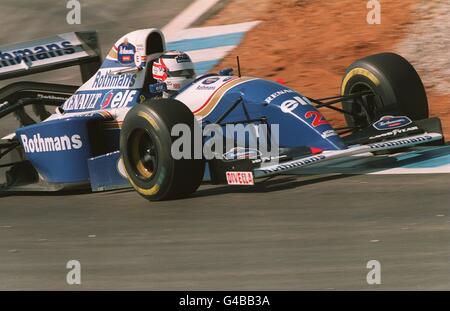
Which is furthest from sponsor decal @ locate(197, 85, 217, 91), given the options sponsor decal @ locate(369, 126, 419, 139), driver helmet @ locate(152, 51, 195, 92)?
sponsor decal @ locate(369, 126, 419, 139)

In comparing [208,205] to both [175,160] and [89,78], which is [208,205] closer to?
[175,160]

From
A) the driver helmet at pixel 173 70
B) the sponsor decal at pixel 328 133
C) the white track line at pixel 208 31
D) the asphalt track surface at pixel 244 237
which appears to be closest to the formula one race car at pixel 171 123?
the sponsor decal at pixel 328 133

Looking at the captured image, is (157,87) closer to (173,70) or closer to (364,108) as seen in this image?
(173,70)

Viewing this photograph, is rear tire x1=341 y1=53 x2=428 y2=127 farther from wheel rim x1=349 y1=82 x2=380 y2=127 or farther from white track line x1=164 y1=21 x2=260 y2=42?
white track line x1=164 y1=21 x2=260 y2=42

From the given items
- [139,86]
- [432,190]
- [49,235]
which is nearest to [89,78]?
[139,86]

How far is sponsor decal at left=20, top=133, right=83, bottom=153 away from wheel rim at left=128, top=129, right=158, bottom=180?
89cm

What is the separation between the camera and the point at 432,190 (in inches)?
347

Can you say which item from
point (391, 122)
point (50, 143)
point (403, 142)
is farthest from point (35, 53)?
point (403, 142)

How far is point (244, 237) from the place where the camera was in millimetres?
7531

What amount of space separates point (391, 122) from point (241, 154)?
1.57m

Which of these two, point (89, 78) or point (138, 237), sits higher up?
point (89, 78)

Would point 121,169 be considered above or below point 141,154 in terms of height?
below

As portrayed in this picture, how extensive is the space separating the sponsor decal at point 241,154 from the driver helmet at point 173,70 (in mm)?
1204
